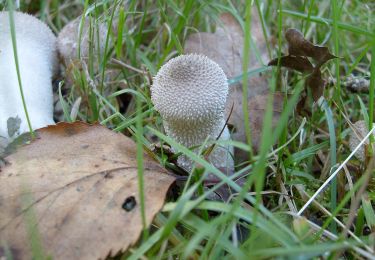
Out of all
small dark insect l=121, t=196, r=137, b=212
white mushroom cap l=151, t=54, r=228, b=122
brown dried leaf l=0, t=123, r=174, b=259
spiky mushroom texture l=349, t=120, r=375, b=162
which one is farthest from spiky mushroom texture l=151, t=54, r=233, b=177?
spiky mushroom texture l=349, t=120, r=375, b=162

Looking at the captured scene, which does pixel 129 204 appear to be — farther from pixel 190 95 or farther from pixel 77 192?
pixel 190 95

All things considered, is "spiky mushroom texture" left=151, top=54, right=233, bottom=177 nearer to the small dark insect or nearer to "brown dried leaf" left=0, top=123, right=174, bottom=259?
"brown dried leaf" left=0, top=123, right=174, bottom=259

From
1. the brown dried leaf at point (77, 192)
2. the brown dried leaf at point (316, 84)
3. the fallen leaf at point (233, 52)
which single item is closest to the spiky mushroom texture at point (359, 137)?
the brown dried leaf at point (316, 84)

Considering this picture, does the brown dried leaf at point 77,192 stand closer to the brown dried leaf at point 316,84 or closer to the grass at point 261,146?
the grass at point 261,146

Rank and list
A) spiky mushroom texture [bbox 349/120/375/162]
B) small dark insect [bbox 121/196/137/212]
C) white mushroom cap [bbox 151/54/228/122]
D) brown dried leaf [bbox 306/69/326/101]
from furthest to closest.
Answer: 1. brown dried leaf [bbox 306/69/326/101]
2. spiky mushroom texture [bbox 349/120/375/162]
3. white mushroom cap [bbox 151/54/228/122]
4. small dark insect [bbox 121/196/137/212]

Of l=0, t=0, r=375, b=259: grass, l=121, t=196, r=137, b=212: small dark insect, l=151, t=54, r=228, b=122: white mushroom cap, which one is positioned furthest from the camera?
l=151, t=54, r=228, b=122: white mushroom cap

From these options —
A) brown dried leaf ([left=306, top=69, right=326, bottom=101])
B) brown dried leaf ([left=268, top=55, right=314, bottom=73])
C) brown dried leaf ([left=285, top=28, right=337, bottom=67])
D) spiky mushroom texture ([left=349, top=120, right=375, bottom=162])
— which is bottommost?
spiky mushroom texture ([left=349, top=120, right=375, bottom=162])

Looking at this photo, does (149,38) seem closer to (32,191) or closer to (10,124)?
(10,124)
